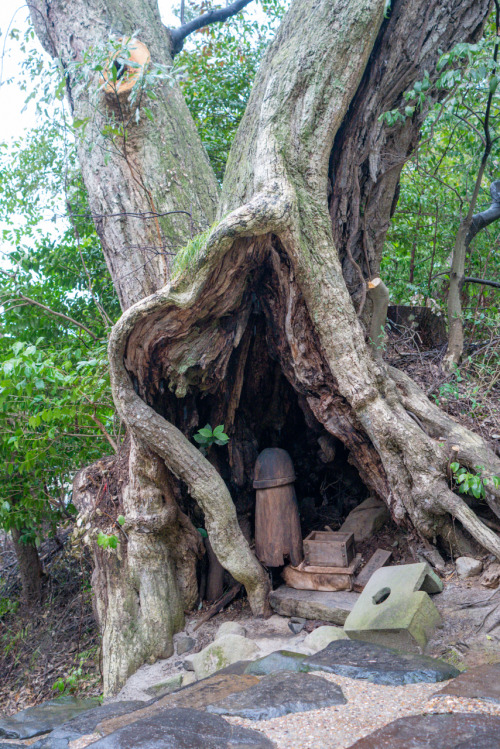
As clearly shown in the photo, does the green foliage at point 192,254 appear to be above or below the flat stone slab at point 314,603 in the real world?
above

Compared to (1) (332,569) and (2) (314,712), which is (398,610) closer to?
(2) (314,712)

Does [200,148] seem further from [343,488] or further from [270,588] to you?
[270,588]

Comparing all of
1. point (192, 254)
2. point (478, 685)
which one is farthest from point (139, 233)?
point (478, 685)

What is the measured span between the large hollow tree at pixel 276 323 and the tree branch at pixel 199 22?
1.97 metres

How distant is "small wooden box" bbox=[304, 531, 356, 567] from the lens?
4406 mm

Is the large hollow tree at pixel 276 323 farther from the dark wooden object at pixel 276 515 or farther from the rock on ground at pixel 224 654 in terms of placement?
the rock on ground at pixel 224 654

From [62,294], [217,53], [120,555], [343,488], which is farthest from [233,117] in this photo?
[120,555]

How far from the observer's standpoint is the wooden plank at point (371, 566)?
426 cm

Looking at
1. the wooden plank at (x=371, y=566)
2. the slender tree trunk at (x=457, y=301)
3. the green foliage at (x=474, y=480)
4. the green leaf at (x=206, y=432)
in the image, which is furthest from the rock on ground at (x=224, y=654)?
the slender tree trunk at (x=457, y=301)

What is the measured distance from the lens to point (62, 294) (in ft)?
23.3

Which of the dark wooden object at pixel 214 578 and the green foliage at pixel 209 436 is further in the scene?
the dark wooden object at pixel 214 578

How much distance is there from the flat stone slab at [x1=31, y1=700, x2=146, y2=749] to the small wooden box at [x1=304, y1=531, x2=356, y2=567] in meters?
1.95

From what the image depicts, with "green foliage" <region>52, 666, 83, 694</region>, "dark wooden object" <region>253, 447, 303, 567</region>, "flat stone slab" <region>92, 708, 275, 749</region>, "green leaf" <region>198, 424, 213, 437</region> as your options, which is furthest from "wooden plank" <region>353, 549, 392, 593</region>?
"green foliage" <region>52, 666, 83, 694</region>

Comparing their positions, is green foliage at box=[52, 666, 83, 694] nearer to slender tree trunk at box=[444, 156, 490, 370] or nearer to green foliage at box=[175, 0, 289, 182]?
slender tree trunk at box=[444, 156, 490, 370]
